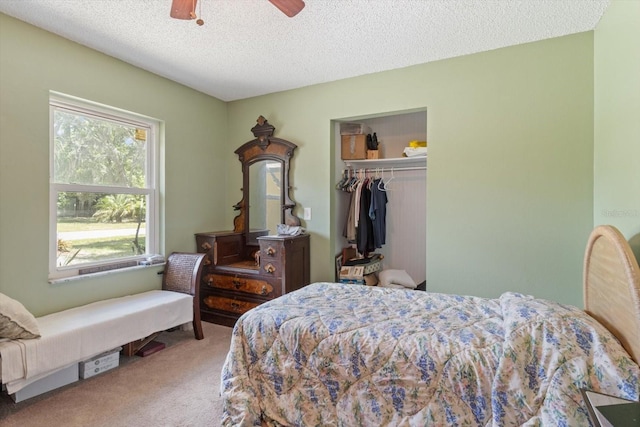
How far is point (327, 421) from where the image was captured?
158 cm

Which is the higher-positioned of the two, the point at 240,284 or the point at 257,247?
the point at 257,247

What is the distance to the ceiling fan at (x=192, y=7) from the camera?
1698 mm

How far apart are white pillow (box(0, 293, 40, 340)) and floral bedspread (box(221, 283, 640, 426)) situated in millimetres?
1241

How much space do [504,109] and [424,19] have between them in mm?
1032

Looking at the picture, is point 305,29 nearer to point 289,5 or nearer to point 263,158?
point 289,5

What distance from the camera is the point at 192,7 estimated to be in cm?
174

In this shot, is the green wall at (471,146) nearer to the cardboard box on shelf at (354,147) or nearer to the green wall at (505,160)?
the green wall at (505,160)

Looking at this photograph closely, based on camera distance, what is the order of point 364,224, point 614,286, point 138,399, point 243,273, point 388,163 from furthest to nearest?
1. point 388,163
2. point 364,224
3. point 243,273
4. point 138,399
5. point 614,286

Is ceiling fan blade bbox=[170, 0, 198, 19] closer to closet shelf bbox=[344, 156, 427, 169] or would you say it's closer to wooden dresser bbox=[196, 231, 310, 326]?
wooden dresser bbox=[196, 231, 310, 326]

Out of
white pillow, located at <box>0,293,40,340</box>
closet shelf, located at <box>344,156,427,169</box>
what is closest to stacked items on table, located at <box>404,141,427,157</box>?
closet shelf, located at <box>344,156,427,169</box>

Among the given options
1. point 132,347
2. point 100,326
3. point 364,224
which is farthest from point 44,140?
point 364,224

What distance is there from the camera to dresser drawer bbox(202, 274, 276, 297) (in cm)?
322

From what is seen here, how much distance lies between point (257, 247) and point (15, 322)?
220 cm

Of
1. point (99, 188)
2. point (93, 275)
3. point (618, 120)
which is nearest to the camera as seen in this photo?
point (618, 120)
